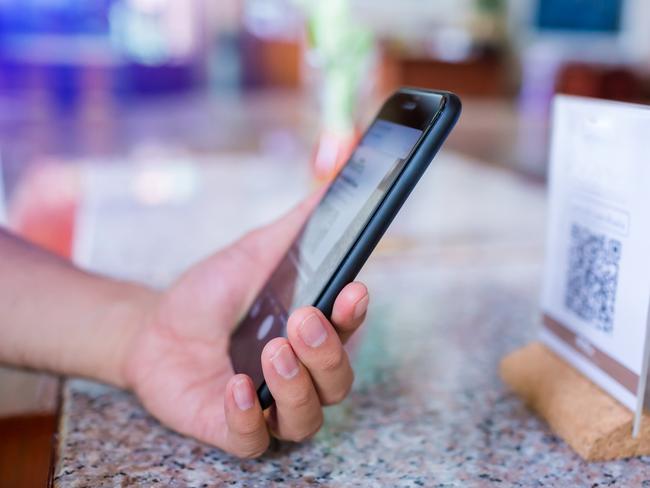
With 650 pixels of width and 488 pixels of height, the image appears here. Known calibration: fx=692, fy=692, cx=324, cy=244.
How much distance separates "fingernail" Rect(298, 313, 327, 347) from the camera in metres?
0.32

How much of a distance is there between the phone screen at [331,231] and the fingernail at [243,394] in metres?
0.03

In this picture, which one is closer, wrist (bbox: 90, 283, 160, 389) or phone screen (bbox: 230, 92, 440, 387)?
phone screen (bbox: 230, 92, 440, 387)

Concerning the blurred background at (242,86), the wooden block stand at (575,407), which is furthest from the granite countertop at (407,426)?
the blurred background at (242,86)

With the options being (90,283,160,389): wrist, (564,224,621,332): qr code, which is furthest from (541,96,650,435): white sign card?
(90,283,160,389): wrist

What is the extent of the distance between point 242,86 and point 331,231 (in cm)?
672

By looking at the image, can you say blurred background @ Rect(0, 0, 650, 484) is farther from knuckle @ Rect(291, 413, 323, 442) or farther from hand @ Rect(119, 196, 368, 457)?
knuckle @ Rect(291, 413, 323, 442)

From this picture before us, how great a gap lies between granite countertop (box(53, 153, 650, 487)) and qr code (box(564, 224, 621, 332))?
76mm

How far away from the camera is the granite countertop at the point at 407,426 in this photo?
0.37m

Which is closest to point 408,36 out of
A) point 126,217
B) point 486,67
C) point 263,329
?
point 486,67

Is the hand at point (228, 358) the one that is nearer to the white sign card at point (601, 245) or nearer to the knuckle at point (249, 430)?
the knuckle at point (249, 430)

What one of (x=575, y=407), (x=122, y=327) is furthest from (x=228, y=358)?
(x=575, y=407)

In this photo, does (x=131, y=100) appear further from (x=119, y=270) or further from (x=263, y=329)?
(x=263, y=329)

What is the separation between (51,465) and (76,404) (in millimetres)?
80

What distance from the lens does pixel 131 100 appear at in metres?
5.32
